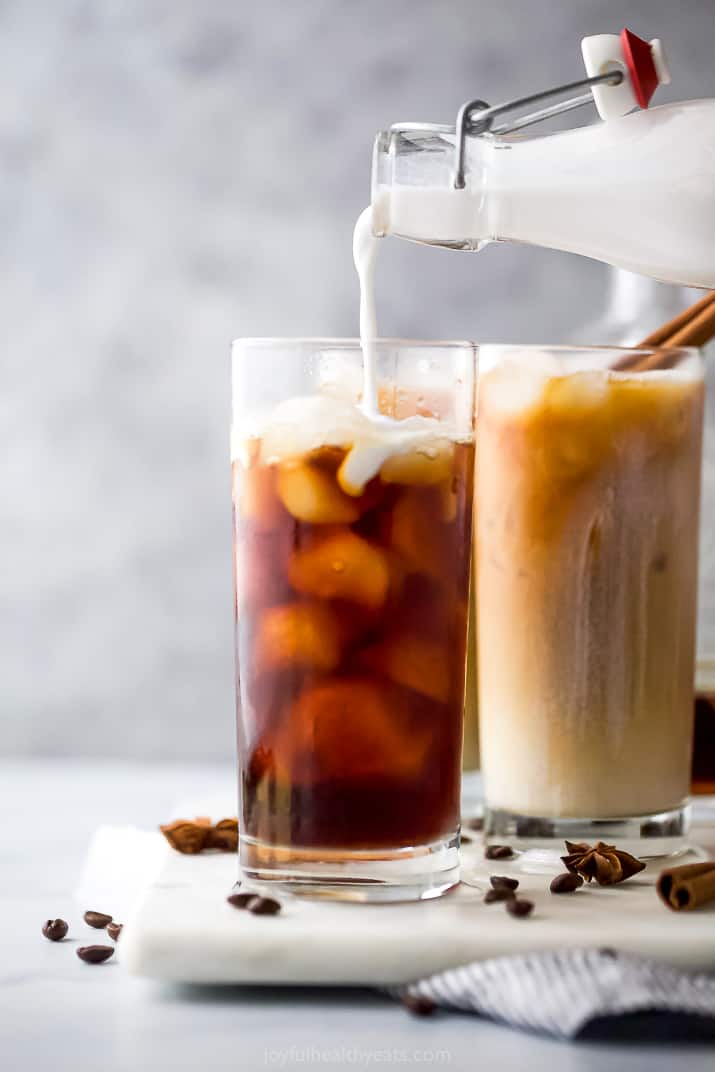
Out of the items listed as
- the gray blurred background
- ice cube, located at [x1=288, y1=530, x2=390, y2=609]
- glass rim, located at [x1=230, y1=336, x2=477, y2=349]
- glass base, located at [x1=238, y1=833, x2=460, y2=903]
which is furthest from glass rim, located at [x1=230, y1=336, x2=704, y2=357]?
the gray blurred background

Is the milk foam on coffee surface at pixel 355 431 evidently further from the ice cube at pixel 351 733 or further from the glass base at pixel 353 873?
the glass base at pixel 353 873

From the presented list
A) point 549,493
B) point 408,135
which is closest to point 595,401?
point 549,493

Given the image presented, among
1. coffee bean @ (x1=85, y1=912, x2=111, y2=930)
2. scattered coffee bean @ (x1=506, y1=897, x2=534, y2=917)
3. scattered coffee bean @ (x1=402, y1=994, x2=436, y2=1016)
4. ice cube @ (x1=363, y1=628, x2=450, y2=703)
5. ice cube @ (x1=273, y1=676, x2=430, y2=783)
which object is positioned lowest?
coffee bean @ (x1=85, y1=912, x2=111, y2=930)

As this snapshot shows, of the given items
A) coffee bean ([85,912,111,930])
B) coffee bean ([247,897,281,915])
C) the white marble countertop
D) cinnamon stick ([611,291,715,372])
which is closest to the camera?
the white marble countertop

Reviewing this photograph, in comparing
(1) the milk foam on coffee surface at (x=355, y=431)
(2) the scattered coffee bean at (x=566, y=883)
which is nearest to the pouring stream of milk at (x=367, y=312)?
(1) the milk foam on coffee surface at (x=355, y=431)

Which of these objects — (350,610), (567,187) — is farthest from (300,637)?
(567,187)

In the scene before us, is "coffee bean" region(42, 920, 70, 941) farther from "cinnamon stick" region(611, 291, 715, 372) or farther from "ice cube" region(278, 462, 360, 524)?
"cinnamon stick" region(611, 291, 715, 372)

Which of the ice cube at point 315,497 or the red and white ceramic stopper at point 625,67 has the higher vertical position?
the red and white ceramic stopper at point 625,67

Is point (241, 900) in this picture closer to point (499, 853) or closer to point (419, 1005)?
point (419, 1005)
